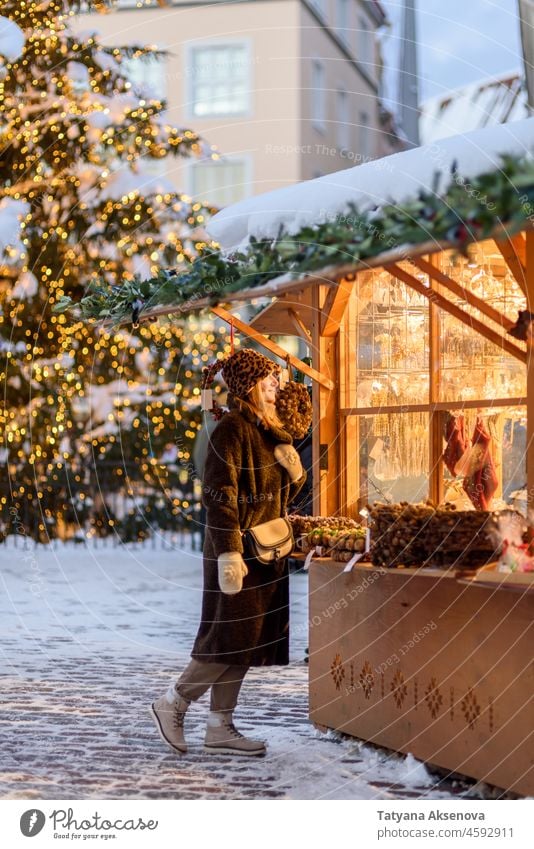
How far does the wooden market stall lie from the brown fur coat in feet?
1.22

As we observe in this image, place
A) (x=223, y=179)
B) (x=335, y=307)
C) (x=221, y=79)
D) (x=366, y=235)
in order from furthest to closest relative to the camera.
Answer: (x=223, y=179), (x=221, y=79), (x=335, y=307), (x=366, y=235)

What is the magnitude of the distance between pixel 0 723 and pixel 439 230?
365cm

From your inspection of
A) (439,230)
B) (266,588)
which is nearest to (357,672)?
(266,588)

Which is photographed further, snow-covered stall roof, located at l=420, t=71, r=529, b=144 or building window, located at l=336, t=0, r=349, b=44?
building window, located at l=336, t=0, r=349, b=44

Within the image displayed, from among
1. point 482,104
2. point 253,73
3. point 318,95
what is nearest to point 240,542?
point 482,104

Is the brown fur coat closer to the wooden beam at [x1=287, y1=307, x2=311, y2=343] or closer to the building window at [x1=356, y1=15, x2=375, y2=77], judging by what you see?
the wooden beam at [x1=287, y1=307, x2=311, y2=343]

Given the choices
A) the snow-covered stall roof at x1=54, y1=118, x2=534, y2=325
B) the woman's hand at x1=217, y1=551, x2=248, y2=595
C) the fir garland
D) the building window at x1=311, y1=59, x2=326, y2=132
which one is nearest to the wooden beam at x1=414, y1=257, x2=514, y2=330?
the snow-covered stall roof at x1=54, y1=118, x2=534, y2=325

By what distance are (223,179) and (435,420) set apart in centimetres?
2222

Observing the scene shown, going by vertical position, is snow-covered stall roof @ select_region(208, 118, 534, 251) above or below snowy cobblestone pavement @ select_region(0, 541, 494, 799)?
above

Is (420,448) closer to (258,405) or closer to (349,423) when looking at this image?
(349,423)

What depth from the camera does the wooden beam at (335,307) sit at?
645cm

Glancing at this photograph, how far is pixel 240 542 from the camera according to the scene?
216 inches

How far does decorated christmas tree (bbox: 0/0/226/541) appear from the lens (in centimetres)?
1388

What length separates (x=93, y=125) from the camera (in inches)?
535
